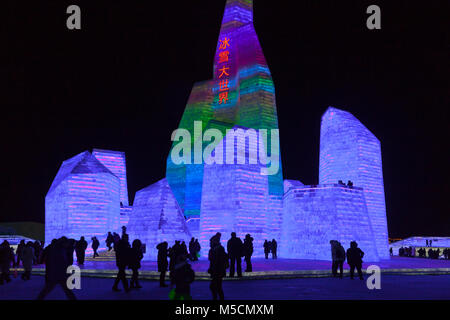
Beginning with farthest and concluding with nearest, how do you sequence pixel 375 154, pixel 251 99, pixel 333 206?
pixel 251 99, pixel 375 154, pixel 333 206

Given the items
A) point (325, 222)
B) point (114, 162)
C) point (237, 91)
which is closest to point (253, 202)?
point (325, 222)

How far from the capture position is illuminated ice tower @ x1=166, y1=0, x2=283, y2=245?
55625mm

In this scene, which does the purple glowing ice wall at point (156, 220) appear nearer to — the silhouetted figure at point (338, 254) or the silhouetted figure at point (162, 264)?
the silhouetted figure at point (338, 254)

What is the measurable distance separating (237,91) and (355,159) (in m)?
20.0

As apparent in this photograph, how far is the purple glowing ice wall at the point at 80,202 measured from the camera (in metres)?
38.9

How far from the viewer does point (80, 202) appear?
129ft

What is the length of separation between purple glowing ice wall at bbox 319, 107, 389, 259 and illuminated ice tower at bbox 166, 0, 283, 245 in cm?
960

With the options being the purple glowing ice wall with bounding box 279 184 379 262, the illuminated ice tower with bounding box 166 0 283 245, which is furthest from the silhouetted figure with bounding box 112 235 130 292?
the illuminated ice tower with bounding box 166 0 283 245

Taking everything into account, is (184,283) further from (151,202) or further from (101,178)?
(101,178)

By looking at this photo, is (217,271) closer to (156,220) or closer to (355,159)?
(156,220)

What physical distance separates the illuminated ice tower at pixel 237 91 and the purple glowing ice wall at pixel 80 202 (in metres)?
11.4

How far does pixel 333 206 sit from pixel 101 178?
2059cm

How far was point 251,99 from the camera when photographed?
185 feet
